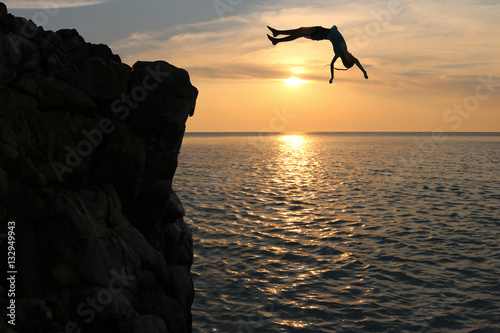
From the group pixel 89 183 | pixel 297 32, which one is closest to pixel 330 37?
pixel 297 32

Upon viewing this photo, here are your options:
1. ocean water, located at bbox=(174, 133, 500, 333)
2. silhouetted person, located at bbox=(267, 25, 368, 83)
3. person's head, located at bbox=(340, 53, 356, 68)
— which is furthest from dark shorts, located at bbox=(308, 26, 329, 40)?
ocean water, located at bbox=(174, 133, 500, 333)

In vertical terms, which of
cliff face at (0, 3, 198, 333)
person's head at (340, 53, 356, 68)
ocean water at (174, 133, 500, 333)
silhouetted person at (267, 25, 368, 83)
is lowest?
ocean water at (174, 133, 500, 333)

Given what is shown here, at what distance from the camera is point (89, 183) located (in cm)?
1523

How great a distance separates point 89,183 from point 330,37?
9.49 meters

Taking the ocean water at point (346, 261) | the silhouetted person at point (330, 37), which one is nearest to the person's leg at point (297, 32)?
the silhouetted person at point (330, 37)

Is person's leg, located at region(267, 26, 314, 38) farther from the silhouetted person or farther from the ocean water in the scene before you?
the ocean water

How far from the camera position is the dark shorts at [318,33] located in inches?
445

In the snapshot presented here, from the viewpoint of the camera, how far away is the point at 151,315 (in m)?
14.2

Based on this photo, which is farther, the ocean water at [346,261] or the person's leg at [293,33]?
the ocean water at [346,261]

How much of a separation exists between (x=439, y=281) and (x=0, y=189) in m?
19.0

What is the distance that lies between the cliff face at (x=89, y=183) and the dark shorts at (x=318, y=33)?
670 centimetres

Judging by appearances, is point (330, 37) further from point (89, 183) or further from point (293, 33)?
point (89, 183)

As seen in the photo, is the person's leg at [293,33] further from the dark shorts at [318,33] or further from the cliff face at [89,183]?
the cliff face at [89,183]

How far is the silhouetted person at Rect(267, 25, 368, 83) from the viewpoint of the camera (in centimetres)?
1101
